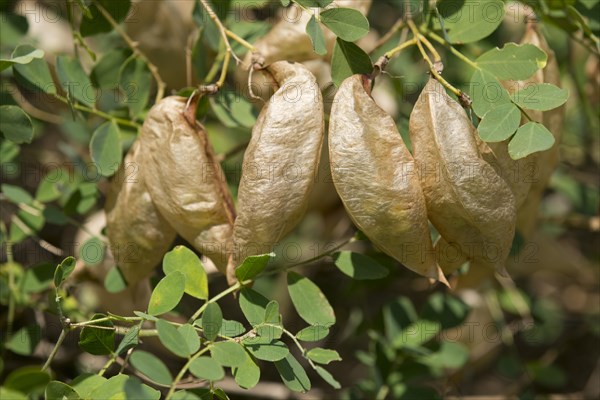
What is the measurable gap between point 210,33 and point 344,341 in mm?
Result: 908

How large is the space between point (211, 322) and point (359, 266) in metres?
0.34

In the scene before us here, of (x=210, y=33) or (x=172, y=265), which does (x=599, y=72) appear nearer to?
(x=210, y=33)

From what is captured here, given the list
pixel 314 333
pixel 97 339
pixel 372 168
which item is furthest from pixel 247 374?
pixel 372 168

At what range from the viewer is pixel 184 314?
154cm

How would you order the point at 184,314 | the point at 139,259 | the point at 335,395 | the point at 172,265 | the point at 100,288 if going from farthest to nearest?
the point at 335,395, the point at 100,288, the point at 184,314, the point at 139,259, the point at 172,265

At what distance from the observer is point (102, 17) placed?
149 cm

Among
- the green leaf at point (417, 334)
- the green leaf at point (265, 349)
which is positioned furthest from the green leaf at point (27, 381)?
the green leaf at point (417, 334)

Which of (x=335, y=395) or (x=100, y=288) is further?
(x=335, y=395)

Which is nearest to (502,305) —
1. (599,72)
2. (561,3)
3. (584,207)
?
(584,207)

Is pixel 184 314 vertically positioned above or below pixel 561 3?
below

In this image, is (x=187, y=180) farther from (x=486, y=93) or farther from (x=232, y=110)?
(x=486, y=93)

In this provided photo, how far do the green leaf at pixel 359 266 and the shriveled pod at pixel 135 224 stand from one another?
0.31 meters

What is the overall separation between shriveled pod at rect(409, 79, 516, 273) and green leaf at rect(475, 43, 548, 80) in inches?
6.5

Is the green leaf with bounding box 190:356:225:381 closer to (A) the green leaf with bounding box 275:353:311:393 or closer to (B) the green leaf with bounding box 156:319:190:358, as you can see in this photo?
(B) the green leaf with bounding box 156:319:190:358
